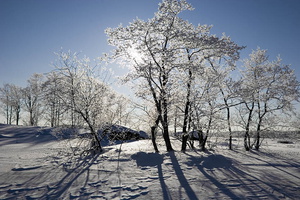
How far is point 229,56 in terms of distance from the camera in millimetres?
9188

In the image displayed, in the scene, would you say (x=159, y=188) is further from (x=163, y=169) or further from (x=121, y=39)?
(x=121, y=39)

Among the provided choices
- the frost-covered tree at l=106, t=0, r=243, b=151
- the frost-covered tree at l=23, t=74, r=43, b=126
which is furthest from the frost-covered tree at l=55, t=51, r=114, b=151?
the frost-covered tree at l=23, t=74, r=43, b=126

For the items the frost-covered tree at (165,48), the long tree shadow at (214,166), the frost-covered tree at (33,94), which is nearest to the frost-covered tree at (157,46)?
the frost-covered tree at (165,48)

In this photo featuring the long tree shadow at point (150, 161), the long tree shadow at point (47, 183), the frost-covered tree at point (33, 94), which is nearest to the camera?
the long tree shadow at point (47, 183)

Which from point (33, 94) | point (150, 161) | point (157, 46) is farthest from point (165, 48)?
point (33, 94)

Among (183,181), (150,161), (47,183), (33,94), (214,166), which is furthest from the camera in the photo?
(33,94)

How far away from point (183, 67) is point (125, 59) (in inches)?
117

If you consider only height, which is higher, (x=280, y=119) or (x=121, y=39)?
(x=121, y=39)

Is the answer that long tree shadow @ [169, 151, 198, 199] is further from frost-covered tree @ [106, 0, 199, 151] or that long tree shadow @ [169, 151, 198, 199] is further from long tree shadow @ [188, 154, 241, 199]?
frost-covered tree @ [106, 0, 199, 151]

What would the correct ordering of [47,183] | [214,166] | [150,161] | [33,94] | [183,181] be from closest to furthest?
1. [47,183]
2. [183,181]
3. [214,166]
4. [150,161]
5. [33,94]

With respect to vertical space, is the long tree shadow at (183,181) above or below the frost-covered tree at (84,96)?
below

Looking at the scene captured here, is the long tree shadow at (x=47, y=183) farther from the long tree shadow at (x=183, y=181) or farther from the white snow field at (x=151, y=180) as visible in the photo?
the long tree shadow at (x=183, y=181)

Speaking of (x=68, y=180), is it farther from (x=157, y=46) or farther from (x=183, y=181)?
(x=157, y=46)

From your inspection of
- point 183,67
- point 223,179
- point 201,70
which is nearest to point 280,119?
point 201,70
